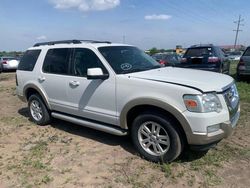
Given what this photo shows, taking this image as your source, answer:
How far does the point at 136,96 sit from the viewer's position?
447cm

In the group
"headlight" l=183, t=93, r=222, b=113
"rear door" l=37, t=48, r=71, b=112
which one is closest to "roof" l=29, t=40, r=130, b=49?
"rear door" l=37, t=48, r=71, b=112

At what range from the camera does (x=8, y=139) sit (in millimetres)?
5918

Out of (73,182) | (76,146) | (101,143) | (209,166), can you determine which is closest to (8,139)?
(76,146)

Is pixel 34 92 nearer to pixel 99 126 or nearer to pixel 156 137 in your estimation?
pixel 99 126

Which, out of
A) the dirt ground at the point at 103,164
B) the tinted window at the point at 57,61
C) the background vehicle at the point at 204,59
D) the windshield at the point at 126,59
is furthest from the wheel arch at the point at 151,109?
the background vehicle at the point at 204,59

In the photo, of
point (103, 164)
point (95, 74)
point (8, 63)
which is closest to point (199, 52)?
point (95, 74)

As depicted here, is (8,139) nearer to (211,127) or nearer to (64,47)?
(64,47)

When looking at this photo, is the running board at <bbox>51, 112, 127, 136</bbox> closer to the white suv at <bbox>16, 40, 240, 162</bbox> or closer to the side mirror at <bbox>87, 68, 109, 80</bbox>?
the white suv at <bbox>16, 40, 240, 162</bbox>

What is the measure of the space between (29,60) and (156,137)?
3.83 meters

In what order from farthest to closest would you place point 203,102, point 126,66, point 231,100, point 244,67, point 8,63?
point 8,63 < point 244,67 < point 126,66 < point 231,100 < point 203,102

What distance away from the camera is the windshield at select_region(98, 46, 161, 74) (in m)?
5.00

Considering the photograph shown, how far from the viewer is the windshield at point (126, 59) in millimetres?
5000

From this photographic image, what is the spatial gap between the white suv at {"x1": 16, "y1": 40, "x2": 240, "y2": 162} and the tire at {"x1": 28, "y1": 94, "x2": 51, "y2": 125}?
0.03m

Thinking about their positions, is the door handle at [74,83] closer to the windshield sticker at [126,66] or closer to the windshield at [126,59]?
the windshield at [126,59]
